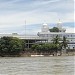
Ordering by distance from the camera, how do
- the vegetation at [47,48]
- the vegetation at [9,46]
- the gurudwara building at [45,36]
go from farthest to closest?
the gurudwara building at [45,36] → the vegetation at [47,48] → the vegetation at [9,46]

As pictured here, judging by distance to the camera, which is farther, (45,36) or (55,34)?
(55,34)

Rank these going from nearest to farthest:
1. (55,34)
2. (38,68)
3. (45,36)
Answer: (38,68), (45,36), (55,34)

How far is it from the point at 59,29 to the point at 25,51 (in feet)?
148

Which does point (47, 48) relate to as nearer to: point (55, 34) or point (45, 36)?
point (45, 36)

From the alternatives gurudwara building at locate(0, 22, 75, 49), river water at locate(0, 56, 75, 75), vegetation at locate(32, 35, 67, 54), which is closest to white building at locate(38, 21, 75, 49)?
gurudwara building at locate(0, 22, 75, 49)

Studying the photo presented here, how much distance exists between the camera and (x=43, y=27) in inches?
5359

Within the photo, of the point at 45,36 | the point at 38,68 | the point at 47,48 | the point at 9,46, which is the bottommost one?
the point at 47,48

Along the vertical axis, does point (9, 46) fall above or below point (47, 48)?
above

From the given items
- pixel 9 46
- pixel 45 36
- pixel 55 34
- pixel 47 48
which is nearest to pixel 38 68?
pixel 9 46

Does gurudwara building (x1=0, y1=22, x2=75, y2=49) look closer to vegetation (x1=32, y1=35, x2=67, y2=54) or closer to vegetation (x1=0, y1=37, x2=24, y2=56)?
vegetation (x1=32, y1=35, x2=67, y2=54)

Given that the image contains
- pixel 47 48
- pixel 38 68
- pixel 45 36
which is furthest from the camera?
pixel 45 36

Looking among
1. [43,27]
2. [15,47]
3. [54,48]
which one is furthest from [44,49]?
[43,27]

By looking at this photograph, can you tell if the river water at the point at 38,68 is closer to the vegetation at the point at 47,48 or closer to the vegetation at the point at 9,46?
the vegetation at the point at 9,46

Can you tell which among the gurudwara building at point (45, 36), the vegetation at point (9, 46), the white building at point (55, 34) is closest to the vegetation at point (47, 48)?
the vegetation at point (9, 46)
